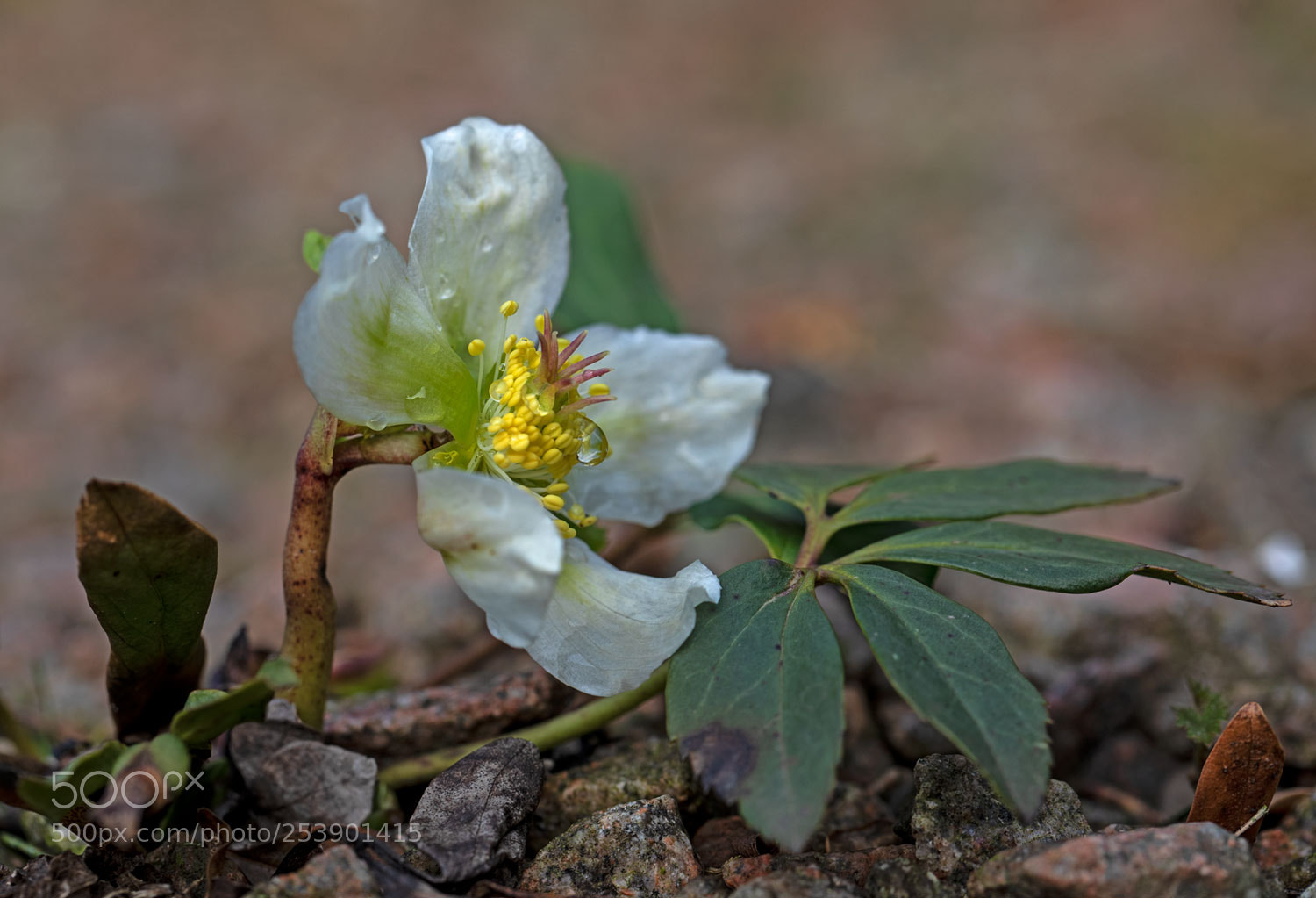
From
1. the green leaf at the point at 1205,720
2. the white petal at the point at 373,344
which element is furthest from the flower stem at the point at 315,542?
the green leaf at the point at 1205,720

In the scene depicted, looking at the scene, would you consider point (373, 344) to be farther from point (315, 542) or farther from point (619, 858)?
point (619, 858)

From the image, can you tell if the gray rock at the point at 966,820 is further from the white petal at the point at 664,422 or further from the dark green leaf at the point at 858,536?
the white petal at the point at 664,422

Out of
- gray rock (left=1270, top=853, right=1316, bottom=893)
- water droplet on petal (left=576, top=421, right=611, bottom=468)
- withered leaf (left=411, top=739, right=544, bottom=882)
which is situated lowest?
gray rock (left=1270, top=853, right=1316, bottom=893)

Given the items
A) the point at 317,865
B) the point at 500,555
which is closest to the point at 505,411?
the point at 500,555

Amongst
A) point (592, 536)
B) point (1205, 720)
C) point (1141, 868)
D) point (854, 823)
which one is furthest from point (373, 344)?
point (1205, 720)

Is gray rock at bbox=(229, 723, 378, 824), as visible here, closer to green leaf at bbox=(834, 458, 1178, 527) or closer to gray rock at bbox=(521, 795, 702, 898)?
gray rock at bbox=(521, 795, 702, 898)

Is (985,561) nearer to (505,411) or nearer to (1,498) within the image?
(505,411)

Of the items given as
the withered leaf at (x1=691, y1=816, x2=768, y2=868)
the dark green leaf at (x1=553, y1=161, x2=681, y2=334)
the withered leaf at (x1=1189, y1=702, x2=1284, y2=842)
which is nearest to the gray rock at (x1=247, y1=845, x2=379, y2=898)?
the withered leaf at (x1=691, y1=816, x2=768, y2=868)
